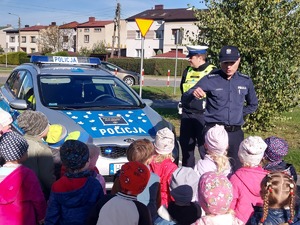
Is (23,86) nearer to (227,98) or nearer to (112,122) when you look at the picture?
(112,122)

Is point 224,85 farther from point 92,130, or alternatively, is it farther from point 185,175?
point 185,175

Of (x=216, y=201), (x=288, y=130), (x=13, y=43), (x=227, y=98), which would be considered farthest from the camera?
(x=13, y=43)

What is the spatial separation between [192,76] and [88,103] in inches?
67.5

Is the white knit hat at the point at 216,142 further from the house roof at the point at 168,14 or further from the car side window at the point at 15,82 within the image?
the house roof at the point at 168,14

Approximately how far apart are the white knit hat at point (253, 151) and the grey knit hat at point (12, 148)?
1.93m

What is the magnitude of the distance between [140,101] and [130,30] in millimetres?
64517

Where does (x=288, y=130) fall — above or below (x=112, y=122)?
below

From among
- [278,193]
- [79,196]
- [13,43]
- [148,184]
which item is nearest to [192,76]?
[148,184]

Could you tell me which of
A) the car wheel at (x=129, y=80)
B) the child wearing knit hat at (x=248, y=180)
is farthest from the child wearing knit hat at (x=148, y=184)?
the car wheel at (x=129, y=80)

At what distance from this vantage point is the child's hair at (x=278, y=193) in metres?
2.94

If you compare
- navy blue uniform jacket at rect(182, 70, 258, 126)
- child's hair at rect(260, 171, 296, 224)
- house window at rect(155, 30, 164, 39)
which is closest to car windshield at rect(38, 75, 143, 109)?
navy blue uniform jacket at rect(182, 70, 258, 126)

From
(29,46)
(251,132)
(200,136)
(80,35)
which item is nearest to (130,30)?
(80,35)

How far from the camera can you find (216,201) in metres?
2.86

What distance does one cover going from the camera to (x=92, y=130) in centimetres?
594
